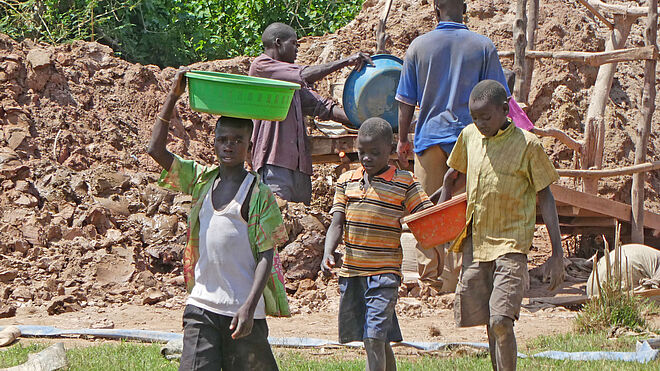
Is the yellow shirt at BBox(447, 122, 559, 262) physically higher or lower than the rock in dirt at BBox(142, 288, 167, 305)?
higher

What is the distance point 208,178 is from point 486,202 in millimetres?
1381

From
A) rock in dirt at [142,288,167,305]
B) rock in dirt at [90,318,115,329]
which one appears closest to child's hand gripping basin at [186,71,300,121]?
rock in dirt at [90,318,115,329]

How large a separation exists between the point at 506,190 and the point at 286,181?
3.44 m

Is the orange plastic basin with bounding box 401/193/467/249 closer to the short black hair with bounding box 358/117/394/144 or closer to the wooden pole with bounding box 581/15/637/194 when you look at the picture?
the short black hair with bounding box 358/117/394/144

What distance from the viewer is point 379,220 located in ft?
14.8

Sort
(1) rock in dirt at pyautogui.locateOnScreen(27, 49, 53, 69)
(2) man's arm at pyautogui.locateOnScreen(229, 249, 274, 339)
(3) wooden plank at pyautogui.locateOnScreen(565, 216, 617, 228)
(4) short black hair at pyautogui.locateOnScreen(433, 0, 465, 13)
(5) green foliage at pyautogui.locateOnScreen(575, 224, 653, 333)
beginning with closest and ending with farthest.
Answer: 1. (2) man's arm at pyautogui.locateOnScreen(229, 249, 274, 339)
2. (4) short black hair at pyautogui.locateOnScreen(433, 0, 465, 13)
3. (5) green foliage at pyautogui.locateOnScreen(575, 224, 653, 333)
4. (3) wooden plank at pyautogui.locateOnScreen(565, 216, 617, 228)
5. (1) rock in dirt at pyautogui.locateOnScreen(27, 49, 53, 69)

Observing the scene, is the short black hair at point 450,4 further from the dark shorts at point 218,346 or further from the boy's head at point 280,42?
the dark shorts at point 218,346

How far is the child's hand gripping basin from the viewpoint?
12.2 ft

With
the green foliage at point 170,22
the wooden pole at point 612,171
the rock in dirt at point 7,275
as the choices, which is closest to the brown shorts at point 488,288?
the wooden pole at point 612,171

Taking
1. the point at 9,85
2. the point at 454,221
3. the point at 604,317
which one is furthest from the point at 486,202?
the point at 9,85

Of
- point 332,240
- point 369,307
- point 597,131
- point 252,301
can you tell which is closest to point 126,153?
point 597,131

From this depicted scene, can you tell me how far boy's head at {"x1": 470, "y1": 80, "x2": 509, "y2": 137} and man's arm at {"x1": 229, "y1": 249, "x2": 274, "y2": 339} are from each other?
136cm

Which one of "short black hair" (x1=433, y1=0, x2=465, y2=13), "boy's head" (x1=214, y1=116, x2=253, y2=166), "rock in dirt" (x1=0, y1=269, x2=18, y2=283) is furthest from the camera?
"rock in dirt" (x1=0, y1=269, x2=18, y2=283)

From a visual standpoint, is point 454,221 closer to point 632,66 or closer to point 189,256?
point 189,256
